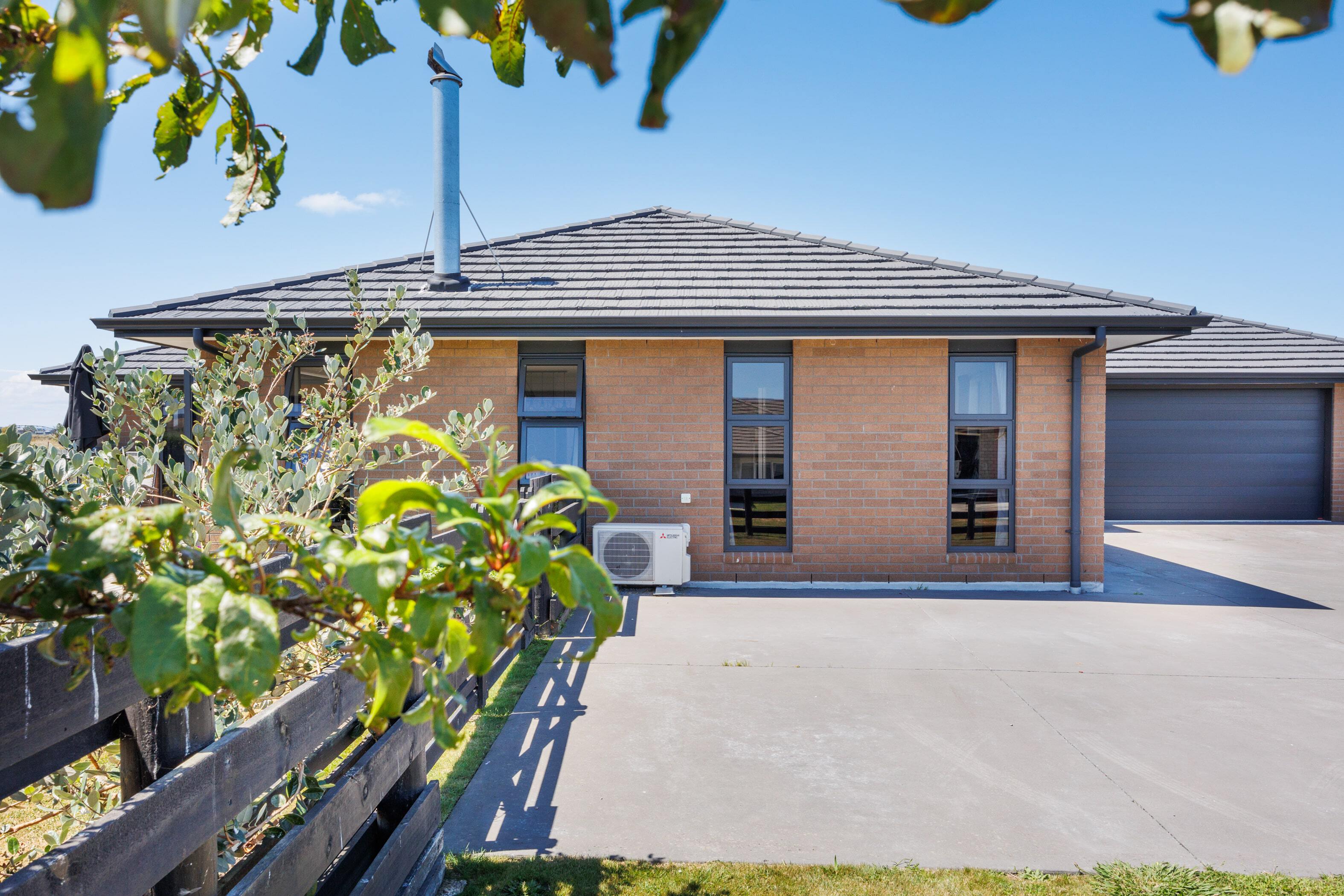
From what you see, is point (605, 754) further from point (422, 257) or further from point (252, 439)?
point (422, 257)

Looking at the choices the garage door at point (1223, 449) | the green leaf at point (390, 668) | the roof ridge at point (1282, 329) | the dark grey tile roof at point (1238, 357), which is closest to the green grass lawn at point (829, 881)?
the green leaf at point (390, 668)

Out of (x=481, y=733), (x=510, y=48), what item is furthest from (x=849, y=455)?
(x=510, y=48)

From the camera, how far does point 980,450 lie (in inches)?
306

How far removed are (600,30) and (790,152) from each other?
676cm

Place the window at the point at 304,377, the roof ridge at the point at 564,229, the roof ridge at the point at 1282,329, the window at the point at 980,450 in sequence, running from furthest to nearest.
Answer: the roof ridge at the point at 1282,329 < the roof ridge at the point at 564,229 < the window at the point at 304,377 < the window at the point at 980,450

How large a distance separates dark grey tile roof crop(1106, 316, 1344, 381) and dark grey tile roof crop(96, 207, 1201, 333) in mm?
6124

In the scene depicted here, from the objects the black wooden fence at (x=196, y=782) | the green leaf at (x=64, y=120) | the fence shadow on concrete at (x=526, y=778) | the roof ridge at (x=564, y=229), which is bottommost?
the fence shadow on concrete at (x=526, y=778)

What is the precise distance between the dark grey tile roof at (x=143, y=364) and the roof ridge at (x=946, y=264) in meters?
8.71

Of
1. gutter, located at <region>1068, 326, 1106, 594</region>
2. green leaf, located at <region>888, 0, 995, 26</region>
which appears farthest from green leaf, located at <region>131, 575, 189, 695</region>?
gutter, located at <region>1068, 326, 1106, 594</region>

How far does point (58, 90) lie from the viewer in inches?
17.0

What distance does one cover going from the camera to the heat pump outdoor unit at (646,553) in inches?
284

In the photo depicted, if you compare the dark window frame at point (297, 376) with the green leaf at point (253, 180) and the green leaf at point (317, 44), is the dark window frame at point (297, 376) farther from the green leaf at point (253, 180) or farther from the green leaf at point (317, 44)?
the green leaf at point (317, 44)

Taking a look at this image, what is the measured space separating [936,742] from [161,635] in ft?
13.4

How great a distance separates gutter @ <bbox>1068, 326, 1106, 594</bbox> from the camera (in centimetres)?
743
